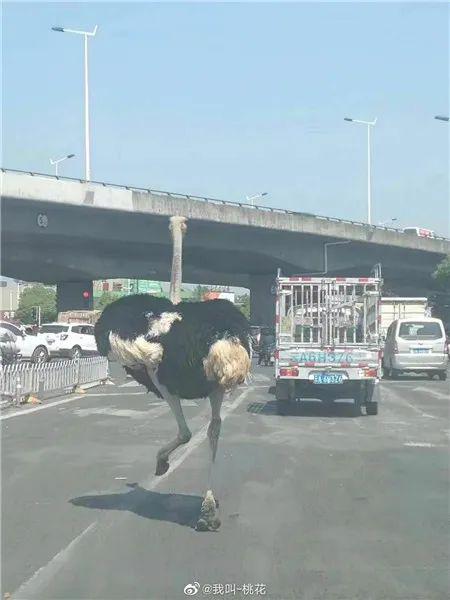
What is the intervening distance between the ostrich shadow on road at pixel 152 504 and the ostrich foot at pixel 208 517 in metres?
0.25

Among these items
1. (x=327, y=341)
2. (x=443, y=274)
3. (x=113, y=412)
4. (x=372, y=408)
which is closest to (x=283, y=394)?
(x=327, y=341)

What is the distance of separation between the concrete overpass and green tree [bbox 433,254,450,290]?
59.9 inches

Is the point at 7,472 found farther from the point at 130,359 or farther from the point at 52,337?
the point at 52,337

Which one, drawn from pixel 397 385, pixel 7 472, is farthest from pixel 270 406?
pixel 7 472

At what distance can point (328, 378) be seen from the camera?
16828 millimetres

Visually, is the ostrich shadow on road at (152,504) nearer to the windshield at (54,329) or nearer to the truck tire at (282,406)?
the truck tire at (282,406)

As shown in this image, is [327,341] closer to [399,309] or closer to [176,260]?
[176,260]

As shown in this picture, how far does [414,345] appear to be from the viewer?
28.1 m

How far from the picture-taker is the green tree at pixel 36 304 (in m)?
93.8

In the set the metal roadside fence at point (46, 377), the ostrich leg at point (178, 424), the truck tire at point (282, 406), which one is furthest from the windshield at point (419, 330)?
the ostrich leg at point (178, 424)

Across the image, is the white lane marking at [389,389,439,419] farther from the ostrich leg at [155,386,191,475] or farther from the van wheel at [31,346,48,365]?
the van wheel at [31,346,48,365]

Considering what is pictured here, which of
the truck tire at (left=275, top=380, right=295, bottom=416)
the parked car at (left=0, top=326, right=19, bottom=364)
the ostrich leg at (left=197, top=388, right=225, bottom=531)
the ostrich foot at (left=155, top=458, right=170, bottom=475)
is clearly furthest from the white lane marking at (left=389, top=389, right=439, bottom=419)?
the parked car at (left=0, top=326, right=19, bottom=364)

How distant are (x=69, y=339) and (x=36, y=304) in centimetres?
5797

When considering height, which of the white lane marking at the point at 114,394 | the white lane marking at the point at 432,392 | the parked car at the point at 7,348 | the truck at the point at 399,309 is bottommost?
the white lane marking at the point at 114,394
